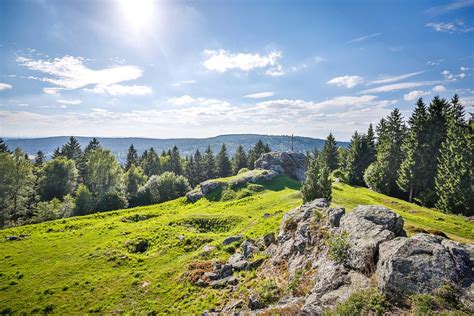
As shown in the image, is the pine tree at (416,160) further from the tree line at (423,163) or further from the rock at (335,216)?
the rock at (335,216)

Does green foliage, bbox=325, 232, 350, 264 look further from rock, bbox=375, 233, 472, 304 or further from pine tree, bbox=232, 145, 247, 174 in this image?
pine tree, bbox=232, 145, 247, 174

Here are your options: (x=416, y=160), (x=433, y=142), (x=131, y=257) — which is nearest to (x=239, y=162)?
(x=416, y=160)

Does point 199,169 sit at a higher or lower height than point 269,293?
lower

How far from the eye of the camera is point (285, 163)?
73.9 m

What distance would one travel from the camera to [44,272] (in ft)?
90.0

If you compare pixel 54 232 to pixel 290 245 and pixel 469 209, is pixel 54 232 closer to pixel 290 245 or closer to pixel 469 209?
pixel 290 245

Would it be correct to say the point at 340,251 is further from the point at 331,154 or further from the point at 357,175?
the point at 331,154

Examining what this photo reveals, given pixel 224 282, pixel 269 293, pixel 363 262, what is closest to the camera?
pixel 363 262

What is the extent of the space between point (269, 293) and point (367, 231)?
718cm

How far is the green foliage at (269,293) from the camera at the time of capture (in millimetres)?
15462

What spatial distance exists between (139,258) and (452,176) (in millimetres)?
49844

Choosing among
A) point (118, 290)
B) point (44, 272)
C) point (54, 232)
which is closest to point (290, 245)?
point (118, 290)

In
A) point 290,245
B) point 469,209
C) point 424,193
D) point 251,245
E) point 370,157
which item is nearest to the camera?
point 290,245

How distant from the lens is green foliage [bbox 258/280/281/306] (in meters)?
15.5
